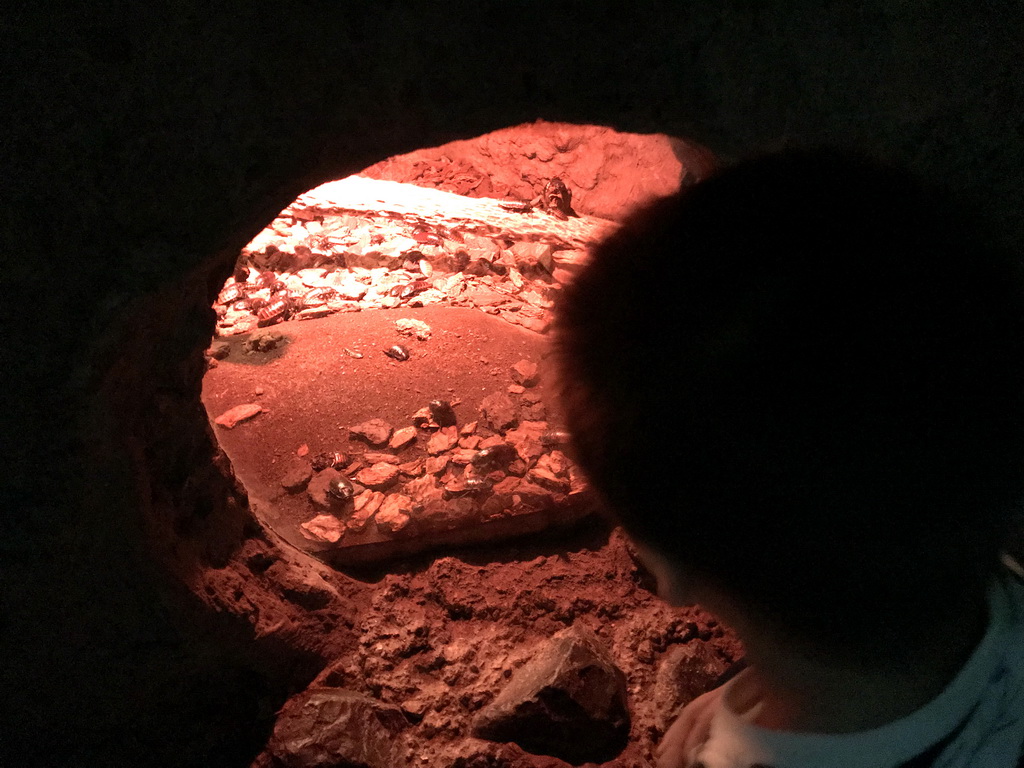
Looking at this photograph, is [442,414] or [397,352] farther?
[397,352]

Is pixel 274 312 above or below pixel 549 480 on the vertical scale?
below

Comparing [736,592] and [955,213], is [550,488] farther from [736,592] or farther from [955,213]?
[955,213]

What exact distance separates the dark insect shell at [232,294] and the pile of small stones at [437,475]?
1288 millimetres

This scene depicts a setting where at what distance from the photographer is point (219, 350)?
2875 mm

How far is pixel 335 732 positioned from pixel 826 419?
1.45 m

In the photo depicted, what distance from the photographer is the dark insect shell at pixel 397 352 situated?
9.25ft

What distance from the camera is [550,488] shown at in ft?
Result: 7.52

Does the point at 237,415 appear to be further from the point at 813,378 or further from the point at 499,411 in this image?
the point at 813,378

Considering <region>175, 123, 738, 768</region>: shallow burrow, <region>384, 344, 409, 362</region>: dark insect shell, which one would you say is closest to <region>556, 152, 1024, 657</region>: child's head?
<region>175, 123, 738, 768</region>: shallow burrow

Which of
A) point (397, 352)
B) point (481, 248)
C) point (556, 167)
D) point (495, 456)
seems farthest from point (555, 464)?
point (556, 167)

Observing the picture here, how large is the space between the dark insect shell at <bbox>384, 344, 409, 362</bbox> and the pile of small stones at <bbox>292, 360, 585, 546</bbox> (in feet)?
1.07

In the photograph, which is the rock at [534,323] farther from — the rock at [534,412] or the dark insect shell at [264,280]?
the dark insect shell at [264,280]

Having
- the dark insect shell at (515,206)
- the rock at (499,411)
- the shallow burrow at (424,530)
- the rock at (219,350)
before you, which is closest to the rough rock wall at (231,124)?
the shallow burrow at (424,530)

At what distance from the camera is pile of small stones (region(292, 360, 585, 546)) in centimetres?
219
